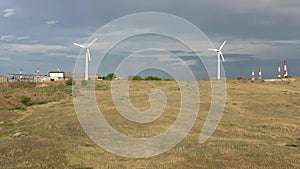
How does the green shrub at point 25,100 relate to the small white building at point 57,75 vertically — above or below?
below

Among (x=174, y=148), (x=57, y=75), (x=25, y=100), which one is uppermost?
(x=57, y=75)

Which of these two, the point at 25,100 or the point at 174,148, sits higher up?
the point at 25,100

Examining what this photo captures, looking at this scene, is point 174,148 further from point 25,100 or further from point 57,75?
point 57,75

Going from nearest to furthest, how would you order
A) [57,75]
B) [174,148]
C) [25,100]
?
[174,148], [25,100], [57,75]

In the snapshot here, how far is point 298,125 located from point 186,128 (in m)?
10.8

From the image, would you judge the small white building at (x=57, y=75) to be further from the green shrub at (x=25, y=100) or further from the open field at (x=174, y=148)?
the open field at (x=174, y=148)

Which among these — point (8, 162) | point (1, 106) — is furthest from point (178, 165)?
point (1, 106)

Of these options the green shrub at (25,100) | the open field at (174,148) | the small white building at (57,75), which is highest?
the small white building at (57,75)

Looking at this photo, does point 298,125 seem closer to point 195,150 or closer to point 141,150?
point 195,150

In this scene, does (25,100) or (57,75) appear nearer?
(25,100)

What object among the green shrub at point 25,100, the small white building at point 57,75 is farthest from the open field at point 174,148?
the small white building at point 57,75

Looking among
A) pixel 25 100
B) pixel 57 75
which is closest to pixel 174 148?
→ pixel 25 100

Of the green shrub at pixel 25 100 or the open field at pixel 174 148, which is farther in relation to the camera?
the green shrub at pixel 25 100

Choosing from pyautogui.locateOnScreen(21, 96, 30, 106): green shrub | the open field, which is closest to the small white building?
pyautogui.locateOnScreen(21, 96, 30, 106): green shrub
